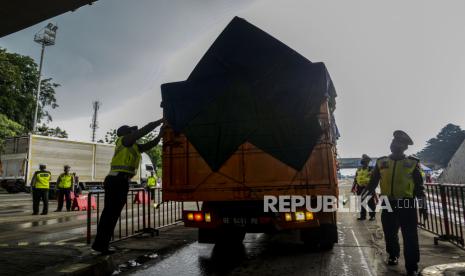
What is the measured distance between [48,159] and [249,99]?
19210 millimetres

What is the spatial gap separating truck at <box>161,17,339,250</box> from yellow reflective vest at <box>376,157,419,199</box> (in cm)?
71

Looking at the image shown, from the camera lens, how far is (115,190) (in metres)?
5.27

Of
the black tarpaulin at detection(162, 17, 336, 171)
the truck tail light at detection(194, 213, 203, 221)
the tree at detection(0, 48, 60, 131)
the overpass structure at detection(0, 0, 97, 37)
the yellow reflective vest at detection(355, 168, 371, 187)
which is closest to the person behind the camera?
the black tarpaulin at detection(162, 17, 336, 171)

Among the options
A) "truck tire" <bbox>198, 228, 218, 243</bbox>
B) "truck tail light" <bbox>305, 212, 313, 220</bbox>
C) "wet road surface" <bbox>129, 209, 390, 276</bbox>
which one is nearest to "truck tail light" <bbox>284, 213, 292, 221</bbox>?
"truck tail light" <bbox>305, 212, 313, 220</bbox>

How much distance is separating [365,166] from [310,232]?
565 centimetres

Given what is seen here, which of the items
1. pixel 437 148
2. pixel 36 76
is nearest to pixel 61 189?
pixel 36 76

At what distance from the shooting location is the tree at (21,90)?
2787 centimetres

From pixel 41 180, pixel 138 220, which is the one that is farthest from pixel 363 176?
pixel 41 180

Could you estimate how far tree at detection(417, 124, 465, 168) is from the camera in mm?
68812

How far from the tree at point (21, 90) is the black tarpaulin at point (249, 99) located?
27.5 meters

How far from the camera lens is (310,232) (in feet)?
17.9

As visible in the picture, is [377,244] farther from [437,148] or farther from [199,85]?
[437,148]

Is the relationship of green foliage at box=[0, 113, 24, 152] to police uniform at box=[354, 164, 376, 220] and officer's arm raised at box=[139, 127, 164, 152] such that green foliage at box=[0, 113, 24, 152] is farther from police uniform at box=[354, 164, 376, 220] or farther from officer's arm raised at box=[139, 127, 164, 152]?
police uniform at box=[354, 164, 376, 220]

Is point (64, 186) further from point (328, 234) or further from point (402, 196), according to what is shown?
point (402, 196)
